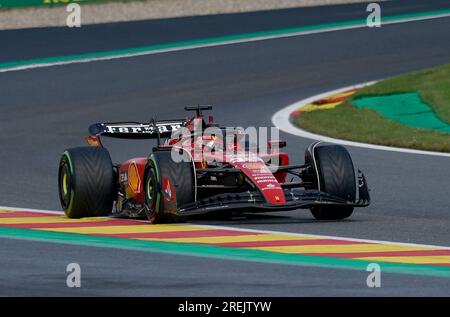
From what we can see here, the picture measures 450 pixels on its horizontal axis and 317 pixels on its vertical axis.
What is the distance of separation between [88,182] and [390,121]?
774cm

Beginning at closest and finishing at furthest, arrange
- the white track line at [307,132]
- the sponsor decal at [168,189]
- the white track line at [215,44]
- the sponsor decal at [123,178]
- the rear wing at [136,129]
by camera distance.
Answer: the sponsor decal at [168,189] → the sponsor decal at [123,178] → the rear wing at [136,129] → the white track line at [307,132] → the white track line at [215,44]

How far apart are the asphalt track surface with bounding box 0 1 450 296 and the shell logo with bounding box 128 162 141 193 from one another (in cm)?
106

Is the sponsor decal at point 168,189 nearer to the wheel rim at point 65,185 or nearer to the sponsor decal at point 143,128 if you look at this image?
the wheel rim at point 65,185

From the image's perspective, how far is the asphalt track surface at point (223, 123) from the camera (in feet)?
35.6

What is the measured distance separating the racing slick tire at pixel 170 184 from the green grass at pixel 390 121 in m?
6.15

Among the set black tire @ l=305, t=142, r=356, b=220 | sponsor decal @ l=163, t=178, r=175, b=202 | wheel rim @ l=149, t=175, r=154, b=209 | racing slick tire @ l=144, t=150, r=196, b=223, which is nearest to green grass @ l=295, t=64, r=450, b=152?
black tire @ l=305, t=142, r=356, b=220

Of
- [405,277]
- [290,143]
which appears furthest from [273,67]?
[405,277]

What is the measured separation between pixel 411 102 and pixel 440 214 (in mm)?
8314

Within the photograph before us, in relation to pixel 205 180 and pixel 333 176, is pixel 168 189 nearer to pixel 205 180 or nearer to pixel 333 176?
pixel 205 180

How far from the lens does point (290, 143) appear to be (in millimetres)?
20453

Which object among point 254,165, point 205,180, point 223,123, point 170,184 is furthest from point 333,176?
point 223,123

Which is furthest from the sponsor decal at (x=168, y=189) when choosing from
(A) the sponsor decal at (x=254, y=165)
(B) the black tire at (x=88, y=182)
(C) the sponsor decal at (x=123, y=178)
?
(C) the sponsor decal at (x=123, y=178)

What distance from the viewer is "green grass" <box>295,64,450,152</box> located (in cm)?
2002
